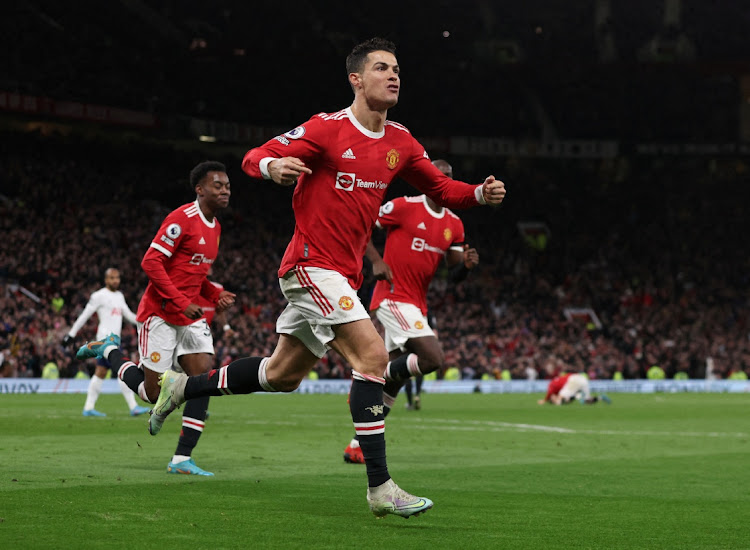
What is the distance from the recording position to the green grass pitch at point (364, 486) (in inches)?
226

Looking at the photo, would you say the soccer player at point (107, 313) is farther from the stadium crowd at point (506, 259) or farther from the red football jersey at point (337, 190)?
the red football jersey at point (337, 190)

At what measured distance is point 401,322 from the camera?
39.1ft

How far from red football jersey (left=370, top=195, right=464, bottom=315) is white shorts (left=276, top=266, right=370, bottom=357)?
539cm

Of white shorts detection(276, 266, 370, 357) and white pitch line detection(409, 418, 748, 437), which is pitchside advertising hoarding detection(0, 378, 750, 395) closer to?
white pitch line detection(409, 418, 748, 437)

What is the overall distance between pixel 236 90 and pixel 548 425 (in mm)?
31031

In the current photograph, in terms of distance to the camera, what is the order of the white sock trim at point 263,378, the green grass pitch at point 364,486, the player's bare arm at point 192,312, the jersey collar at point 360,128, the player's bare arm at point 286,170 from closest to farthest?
the green grass pitch at point 364,486 → the player's bare arm at point 286,170 → the jersey collar at point 360,128 → the white sock trim at point 263,378 → the player's bare arm at point 192,312

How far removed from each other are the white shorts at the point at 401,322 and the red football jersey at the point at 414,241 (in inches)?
5.7

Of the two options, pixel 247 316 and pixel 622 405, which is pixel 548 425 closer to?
pixel 622 405

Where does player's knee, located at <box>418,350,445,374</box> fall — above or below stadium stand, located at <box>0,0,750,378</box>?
below

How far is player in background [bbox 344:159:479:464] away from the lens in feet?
39.0

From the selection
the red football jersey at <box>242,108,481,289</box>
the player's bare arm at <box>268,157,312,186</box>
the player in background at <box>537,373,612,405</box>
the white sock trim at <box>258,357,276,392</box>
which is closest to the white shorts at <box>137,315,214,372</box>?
the white sock trim at <box>258,357,276,392</box>

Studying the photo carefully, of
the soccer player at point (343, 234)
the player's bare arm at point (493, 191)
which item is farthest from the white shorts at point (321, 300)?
the player's bare arm at point (493, 191)

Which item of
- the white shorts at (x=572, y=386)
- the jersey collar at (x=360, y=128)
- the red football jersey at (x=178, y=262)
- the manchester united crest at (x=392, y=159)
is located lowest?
the white shorts at (x=572, y=386)

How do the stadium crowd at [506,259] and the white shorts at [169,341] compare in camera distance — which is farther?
the stadium crowd at [506,259]
